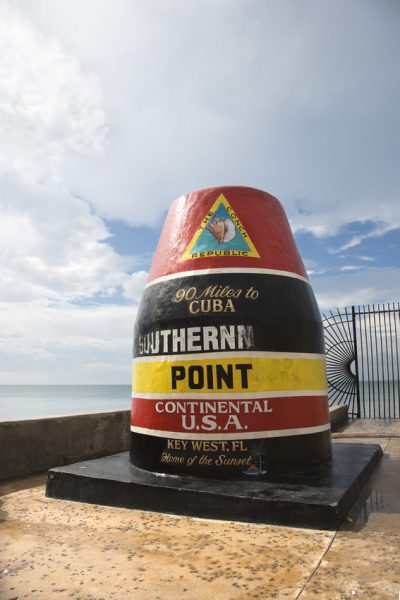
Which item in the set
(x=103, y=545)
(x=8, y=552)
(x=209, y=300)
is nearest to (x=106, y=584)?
(x=103, y=545)

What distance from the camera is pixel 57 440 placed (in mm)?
6863

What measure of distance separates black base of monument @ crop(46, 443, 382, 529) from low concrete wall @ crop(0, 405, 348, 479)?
1293 mm

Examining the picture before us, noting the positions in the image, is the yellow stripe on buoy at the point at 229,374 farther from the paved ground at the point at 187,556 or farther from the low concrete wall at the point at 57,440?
the low concrete wall at the point at 57,440

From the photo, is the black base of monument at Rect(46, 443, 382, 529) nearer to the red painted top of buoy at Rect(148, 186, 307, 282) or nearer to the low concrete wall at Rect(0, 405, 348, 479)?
the low concrete wall at Rect(0, 405, 348, 479)

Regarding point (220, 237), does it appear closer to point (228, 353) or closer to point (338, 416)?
point (228, 353)

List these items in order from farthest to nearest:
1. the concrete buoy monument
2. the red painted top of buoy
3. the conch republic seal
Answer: the red painted top of buoy
the conch republic seal
the concrete buoy monument

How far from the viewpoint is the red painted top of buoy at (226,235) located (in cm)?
566

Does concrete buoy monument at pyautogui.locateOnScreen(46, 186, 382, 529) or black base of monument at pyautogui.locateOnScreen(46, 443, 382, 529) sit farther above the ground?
concrete buoy monument at pyautogui.locateOnScreen(46, 186, 382, 529)

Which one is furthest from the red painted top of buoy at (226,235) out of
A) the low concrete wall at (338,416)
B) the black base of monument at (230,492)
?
the low concrete wall at (338,416)

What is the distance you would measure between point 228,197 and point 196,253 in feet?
3.00

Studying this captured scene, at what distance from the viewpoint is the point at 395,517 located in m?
4.14

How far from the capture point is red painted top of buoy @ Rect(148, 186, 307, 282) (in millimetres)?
5660

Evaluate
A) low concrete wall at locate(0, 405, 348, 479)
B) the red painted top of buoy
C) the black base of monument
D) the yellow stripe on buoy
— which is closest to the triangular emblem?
the red painted top of buoy

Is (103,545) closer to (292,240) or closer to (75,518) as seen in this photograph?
(75,518)
